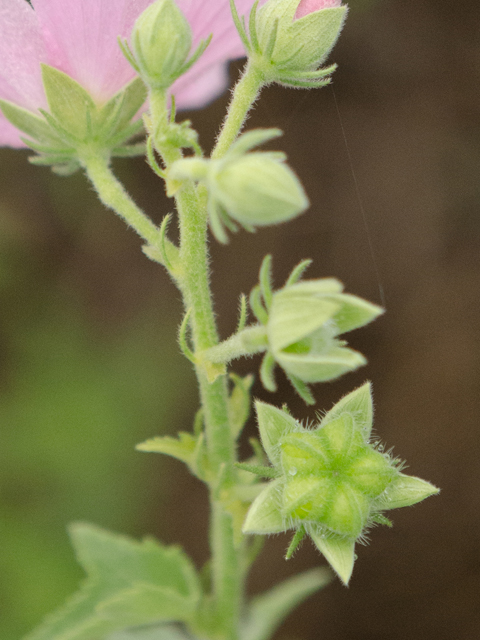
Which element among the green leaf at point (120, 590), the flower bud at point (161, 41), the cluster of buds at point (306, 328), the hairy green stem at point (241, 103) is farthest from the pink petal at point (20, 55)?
the green leaf at point (120, 590)

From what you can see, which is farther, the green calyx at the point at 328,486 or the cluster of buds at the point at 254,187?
the green calyx at the point at 328,486

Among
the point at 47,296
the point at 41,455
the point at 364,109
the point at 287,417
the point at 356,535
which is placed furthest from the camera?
the point at 364,109

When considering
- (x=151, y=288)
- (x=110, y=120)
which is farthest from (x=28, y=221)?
(x=110, y=120)

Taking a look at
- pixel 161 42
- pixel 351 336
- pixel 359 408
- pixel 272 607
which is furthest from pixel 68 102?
pixel 351 336

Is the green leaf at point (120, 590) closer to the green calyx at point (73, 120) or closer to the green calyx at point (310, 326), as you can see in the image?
the green calyx at point (310, 326)

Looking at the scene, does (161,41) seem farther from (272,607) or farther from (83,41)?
(272,607)

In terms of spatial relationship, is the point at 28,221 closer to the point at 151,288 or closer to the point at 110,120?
the point at 151,288

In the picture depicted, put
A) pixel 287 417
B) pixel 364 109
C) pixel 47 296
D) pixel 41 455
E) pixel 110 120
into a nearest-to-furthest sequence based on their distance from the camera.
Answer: pixel 287 417 → pixel 110 120 → pixel 41 455 → pixel 47 296 → pixel 364 109
